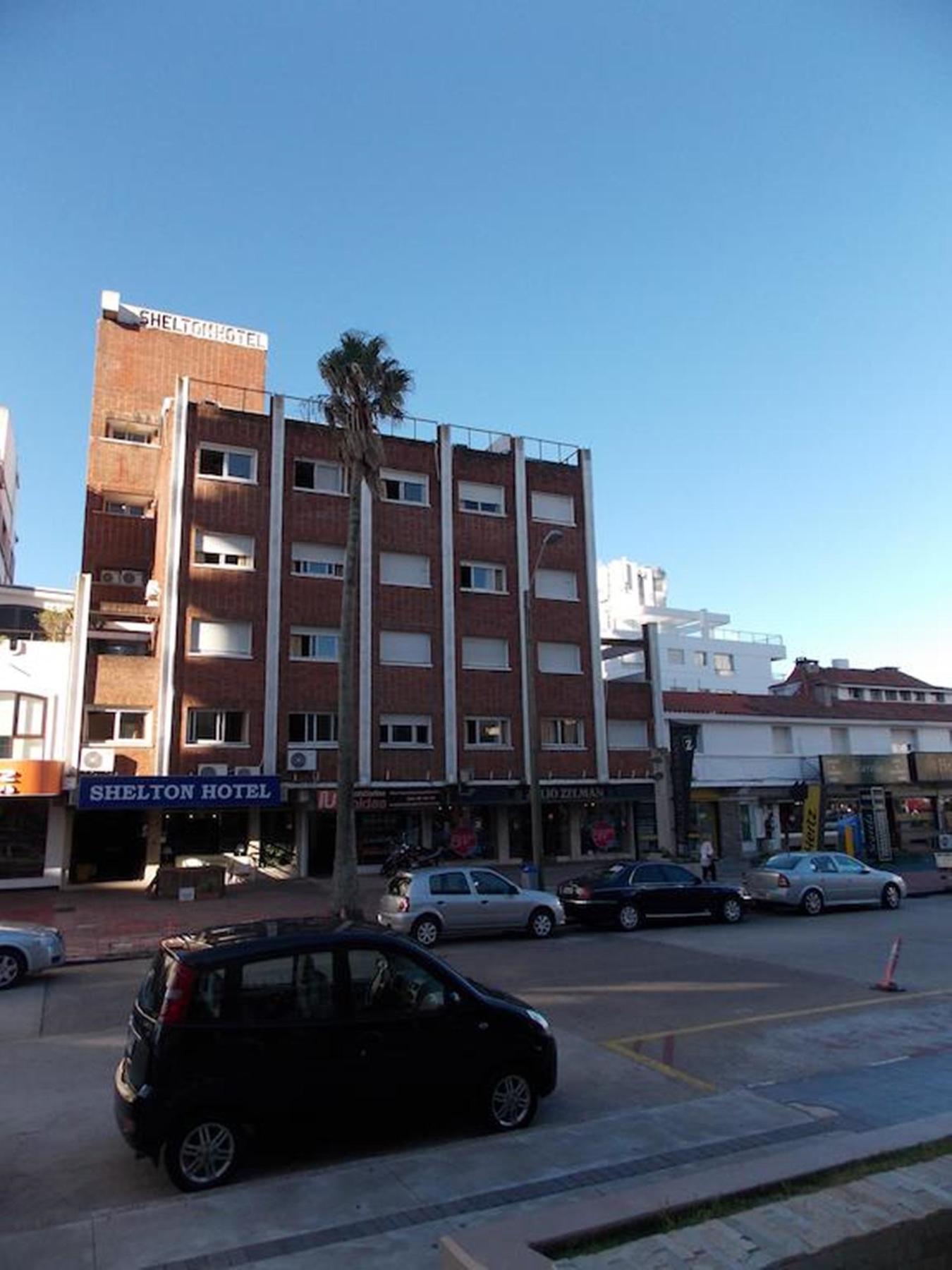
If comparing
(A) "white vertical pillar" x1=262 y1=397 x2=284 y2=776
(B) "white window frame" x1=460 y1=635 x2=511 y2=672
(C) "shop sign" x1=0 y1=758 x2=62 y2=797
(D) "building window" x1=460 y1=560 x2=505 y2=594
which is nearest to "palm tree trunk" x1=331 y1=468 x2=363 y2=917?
(A) "white vertical pillar" x1=262 y1=397 x2=284 y2=776

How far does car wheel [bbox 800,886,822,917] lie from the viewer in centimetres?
2131

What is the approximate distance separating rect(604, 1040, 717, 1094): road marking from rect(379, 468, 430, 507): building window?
24.9m

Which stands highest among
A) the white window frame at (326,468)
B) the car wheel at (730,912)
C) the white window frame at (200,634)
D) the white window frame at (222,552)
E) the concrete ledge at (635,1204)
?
the white window frame at (326,468)

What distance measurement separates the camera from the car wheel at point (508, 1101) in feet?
22.6

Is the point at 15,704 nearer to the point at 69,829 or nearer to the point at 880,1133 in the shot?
the point at 69,829

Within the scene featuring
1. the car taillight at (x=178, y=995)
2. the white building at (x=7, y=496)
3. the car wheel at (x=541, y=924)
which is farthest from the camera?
the white building at (x=7, y=496)

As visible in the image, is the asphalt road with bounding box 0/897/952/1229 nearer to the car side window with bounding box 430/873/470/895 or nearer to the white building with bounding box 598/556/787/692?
the car side window with bounding box 430/873/470/895

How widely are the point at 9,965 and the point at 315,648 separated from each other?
56.5ft

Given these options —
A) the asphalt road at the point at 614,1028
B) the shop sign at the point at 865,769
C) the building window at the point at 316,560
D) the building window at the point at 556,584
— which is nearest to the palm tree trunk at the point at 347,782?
the asphalt road at the point at 614,1028

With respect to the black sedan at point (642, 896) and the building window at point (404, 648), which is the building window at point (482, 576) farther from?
the black sedan at point (642, 896)

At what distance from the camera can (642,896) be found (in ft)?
61.9

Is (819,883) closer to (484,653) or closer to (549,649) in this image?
(549,649)

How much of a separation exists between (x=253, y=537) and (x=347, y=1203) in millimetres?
26031

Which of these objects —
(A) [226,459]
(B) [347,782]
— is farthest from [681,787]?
(A) [226,459]
